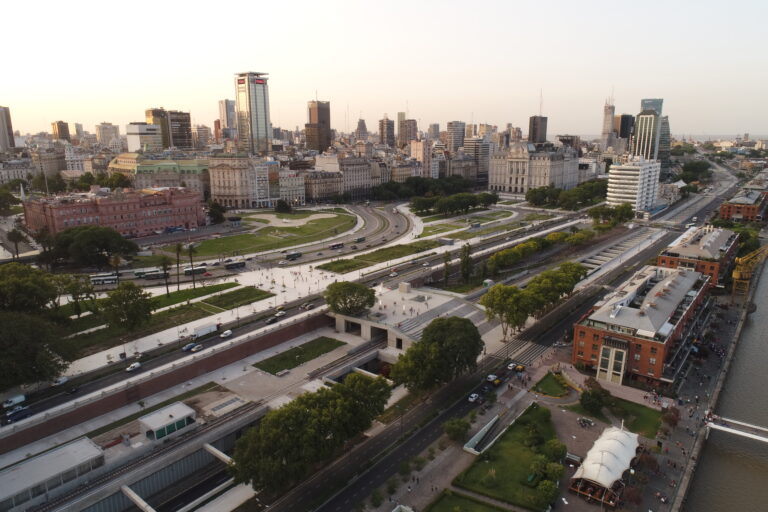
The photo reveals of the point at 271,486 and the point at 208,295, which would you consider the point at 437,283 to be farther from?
the point at 271,486

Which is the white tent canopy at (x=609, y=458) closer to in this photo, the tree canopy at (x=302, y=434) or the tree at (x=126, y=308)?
the tree canopy at (x=302, y=434)

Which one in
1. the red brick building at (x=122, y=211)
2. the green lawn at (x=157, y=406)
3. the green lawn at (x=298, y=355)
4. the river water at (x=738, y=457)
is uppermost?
the red brick building at (x=122, y=211)

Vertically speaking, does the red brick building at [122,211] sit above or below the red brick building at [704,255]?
above

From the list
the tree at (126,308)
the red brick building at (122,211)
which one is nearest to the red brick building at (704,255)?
the tree at (126,308)

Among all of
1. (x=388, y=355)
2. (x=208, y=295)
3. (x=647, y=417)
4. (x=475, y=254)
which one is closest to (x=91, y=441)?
(x=388, y=355)

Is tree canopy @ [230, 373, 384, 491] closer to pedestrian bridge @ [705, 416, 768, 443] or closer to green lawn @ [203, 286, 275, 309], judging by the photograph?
pedestrian bridge @ [705, 416, 768, 443]

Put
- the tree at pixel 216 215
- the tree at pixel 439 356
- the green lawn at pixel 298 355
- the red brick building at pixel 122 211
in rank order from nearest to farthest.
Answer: the tree at pixel 439 356
the green lawn at pixel 298 355
the red brick building at pixel 122 211
the tree at pixel 216 215

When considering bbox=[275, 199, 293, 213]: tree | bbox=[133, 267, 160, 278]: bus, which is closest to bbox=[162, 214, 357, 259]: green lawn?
bbox=[133, 267, 160, 278]: bus
